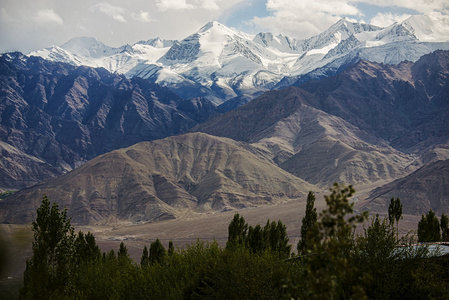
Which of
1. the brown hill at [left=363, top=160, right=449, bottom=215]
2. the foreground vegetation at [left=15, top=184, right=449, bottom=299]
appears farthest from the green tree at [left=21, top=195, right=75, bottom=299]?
the brown hill at [left=363, top=160, right=449, bottom=215]

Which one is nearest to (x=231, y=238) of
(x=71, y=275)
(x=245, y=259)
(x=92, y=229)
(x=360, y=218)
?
(x=245, y=259)

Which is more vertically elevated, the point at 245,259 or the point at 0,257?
the point at 0,257

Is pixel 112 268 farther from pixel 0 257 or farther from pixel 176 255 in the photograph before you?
pixel 0 257

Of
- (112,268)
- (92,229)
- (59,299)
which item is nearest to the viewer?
(59,299)

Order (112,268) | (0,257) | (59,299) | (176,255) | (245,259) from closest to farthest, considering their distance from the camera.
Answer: (0,257), (59,299), (245,259), (176,255), (112,268)

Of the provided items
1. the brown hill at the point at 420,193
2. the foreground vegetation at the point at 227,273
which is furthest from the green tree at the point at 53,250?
the brown hill at the point at 420,193

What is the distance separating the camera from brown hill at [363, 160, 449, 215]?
174m

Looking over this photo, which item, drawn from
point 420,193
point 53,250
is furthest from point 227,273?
point 420,193

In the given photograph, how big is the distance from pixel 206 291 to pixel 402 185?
553 feet

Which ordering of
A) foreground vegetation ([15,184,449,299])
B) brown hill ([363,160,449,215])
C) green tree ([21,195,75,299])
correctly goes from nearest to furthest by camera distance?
foreground vegetation ([15,184,449,299])
green tree ([21,195,75,299])
brown hill ([363,160,449,215])

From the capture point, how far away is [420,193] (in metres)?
179

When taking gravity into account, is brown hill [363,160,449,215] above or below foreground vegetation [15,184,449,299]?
above

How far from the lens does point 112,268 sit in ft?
145

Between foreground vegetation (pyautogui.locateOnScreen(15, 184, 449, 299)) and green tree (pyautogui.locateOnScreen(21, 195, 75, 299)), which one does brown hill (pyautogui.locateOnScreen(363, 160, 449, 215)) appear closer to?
foreground vegetation (pyautogui.locateOnScreen(15, 184, 449, 299))
